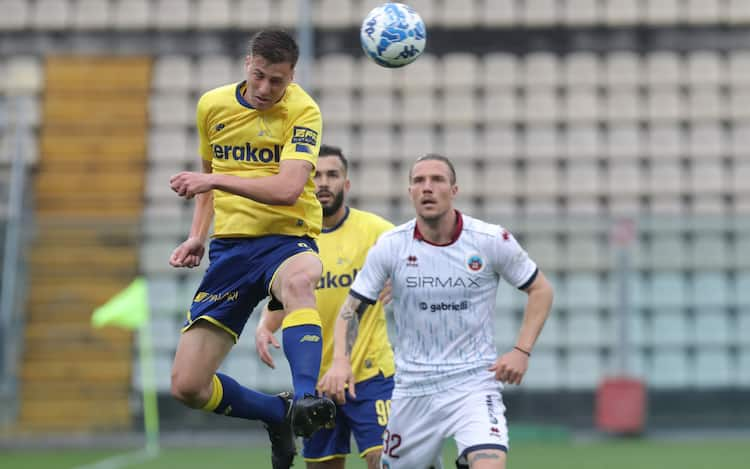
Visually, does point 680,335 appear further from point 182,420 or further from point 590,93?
point 182,420

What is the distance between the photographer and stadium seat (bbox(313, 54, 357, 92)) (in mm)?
18328

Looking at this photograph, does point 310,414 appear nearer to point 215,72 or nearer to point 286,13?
point 215,72

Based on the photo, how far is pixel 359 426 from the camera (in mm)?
6148

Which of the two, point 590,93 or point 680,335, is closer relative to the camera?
point 680,335

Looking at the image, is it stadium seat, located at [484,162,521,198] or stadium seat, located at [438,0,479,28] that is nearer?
stadium seat, located at [484,162,521,198]

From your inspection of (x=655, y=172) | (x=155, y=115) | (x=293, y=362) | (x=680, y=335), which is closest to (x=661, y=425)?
(x=680, y=335)

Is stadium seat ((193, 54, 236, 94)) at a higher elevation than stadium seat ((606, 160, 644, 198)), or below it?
higher

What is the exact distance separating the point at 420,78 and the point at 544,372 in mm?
5579

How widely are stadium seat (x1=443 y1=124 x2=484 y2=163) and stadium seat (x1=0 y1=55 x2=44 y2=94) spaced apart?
22.6ft

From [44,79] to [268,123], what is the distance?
14.4 m

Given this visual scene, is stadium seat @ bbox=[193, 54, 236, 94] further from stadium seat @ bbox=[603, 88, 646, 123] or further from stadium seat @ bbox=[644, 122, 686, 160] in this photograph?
stadium seat @ bbox=[644, 122, 686, 160]

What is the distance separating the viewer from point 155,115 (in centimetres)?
1820

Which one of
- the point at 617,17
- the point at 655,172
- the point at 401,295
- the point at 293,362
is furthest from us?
the point at 617,17

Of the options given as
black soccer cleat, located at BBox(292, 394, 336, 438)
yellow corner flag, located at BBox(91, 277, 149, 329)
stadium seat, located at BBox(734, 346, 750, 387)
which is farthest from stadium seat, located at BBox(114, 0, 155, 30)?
black soccer cleat, located at BBox(292, 394, 336, 438)
